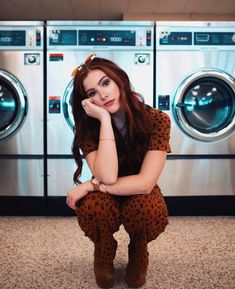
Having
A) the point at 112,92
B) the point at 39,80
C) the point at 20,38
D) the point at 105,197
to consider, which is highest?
the point at 20,38

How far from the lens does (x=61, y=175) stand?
7.07 ft

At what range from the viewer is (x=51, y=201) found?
2.15m

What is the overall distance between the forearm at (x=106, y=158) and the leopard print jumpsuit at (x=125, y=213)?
8 centimetres

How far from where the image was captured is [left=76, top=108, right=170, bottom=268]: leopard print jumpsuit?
3.51 feet

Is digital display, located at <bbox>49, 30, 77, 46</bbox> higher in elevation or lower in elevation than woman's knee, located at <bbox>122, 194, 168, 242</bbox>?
higher

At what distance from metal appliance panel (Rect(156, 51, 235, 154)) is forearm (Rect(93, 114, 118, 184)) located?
1.10m

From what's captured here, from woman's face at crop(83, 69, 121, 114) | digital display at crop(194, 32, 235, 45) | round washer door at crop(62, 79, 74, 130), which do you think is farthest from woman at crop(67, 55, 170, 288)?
digital display at crop(194, 32, 235, 45)

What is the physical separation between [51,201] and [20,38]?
1.07m

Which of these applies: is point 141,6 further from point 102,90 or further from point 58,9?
point 102,90

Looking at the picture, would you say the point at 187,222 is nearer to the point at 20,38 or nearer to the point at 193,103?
the point at 193,103

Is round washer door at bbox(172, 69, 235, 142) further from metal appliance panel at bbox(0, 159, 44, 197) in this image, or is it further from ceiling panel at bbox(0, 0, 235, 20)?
ceiling panel at bbox(0, 0, 235, 20)

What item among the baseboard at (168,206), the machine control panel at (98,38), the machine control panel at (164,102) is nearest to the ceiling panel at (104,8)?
the machine control panel at (98,38)

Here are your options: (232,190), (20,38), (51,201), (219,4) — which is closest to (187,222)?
(232,190)

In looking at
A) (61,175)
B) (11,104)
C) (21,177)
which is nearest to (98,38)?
(11,104)
